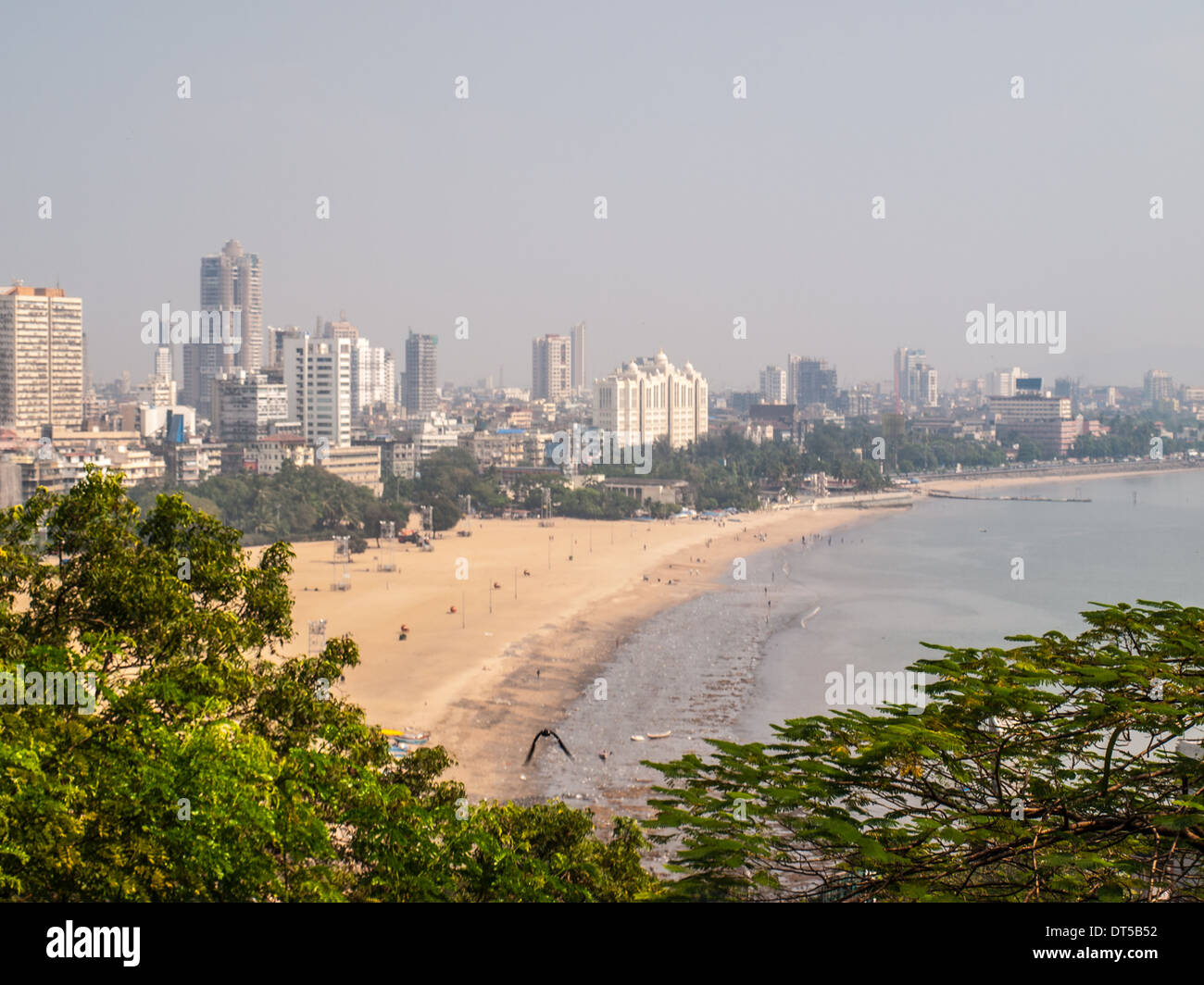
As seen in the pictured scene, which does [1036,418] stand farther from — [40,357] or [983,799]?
[983,799]

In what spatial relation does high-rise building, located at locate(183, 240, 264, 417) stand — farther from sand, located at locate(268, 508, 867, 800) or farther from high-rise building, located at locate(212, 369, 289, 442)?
sand, located at locate(268, 508, 867, 800)

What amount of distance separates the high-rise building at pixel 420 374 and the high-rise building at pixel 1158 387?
119264 millimetres

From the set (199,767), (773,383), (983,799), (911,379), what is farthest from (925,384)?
(199,767)

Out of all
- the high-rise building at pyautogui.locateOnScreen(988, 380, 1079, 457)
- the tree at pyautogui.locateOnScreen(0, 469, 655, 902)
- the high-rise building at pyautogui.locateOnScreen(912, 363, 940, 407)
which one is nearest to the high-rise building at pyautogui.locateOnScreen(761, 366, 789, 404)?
the high-rise building at pyautogui.locateOnScreen(912, 363, 940, 407)

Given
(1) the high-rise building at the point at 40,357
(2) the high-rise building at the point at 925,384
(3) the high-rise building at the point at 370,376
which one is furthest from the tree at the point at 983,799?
(2) the high-rise building at the point at 925,384

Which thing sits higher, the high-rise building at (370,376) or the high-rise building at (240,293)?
the high-rise building at (240,293)

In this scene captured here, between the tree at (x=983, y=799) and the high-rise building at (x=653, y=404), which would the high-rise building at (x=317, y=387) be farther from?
the tree at (x=983, y=799)

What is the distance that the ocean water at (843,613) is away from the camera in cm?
1959

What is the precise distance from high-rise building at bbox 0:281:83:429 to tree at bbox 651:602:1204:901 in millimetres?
76954

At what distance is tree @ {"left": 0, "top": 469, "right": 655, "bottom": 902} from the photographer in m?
5.26

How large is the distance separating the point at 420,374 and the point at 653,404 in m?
66.1

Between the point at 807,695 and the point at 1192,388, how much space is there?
621ft
